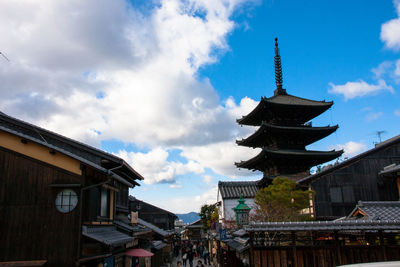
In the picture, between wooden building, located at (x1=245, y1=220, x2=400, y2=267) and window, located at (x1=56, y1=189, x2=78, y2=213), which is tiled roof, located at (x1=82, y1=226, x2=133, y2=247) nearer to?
window, located at (x1=56, y1=189, x2=78, y2=213)

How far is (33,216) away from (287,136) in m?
26.4

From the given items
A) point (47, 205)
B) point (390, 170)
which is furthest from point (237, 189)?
point (47, 205)

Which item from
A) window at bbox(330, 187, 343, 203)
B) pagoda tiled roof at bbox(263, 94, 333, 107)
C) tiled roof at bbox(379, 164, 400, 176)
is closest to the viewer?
tiled roof at bbox(379, 164, 400, 176)

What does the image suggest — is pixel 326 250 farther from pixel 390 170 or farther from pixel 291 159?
pixel 291 159

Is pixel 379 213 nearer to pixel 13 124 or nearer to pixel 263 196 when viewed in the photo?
pixel 263 196

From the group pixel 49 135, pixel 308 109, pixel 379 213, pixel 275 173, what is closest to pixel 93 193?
pixel 49 135

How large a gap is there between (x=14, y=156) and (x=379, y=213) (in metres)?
16.2

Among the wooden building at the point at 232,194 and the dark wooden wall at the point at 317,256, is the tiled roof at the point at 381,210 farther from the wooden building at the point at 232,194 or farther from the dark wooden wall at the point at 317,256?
the wooden building at the point at 232,194

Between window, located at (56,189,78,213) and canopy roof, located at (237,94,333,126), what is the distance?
22.8 m

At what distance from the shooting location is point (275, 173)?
31.9 m

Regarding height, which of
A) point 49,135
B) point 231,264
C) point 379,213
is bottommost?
point 231,264

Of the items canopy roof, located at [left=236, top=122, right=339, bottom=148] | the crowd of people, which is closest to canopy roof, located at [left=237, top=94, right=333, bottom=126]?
canopy roof, located at [left=236, top=122, right=339, bottom=148]

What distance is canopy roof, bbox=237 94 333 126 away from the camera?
107 ft

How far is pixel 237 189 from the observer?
151ft
